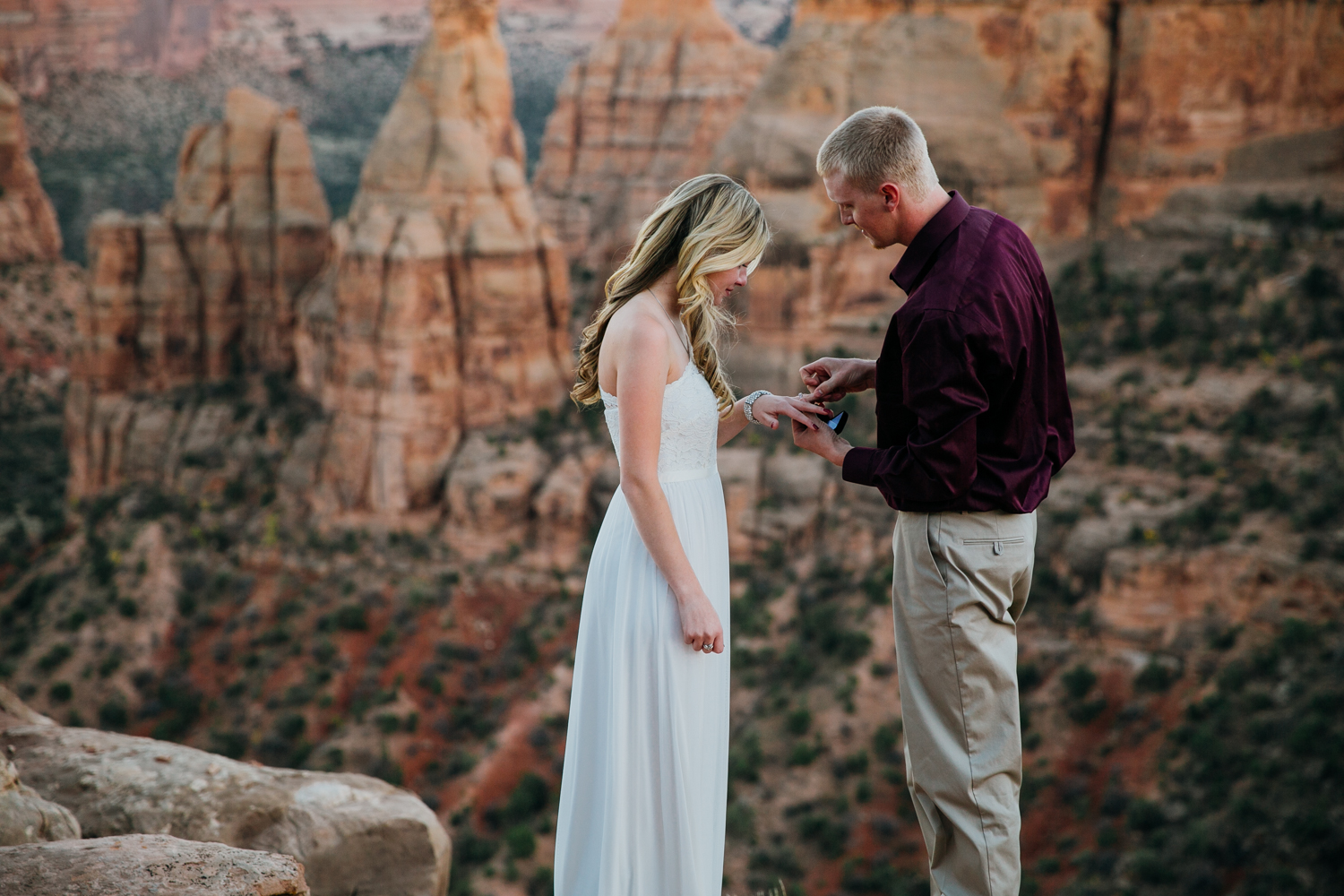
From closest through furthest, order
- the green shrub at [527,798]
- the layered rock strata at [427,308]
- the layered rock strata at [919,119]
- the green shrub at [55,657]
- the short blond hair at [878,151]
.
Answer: the short blond hair at [878,151] → the green shrub at [527,798] → the layered rock strata at [919,119] → the green shrub at [55,657] → the layered rock strata at [427,308]

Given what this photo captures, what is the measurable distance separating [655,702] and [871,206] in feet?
7.73

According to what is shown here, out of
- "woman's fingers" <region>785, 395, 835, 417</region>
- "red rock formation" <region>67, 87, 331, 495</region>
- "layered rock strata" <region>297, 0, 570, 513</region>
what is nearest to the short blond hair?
"woman's fingers" <region>785, 395, 835, 417</region>

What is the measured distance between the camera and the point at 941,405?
427 cm

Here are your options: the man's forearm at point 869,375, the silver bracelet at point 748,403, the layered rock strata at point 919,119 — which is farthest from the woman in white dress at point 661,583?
the layered rock strata at point 919,119

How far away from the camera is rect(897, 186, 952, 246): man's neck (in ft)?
15.1

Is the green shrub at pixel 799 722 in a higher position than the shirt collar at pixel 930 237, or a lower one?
lower

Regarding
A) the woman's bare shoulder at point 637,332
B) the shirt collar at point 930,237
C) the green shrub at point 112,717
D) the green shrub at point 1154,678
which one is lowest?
the green shrub at point 112,717

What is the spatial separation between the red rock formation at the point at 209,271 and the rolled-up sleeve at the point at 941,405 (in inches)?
1351

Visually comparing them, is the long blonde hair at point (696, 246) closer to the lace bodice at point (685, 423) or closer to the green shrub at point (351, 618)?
the lace bodice at point (685, 423)

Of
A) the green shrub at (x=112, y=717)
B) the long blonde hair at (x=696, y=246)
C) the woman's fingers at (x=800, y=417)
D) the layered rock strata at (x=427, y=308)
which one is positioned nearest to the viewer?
the long blonde hair at (x=696, y=246)

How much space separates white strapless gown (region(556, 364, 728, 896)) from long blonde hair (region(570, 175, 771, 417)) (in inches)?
11.6

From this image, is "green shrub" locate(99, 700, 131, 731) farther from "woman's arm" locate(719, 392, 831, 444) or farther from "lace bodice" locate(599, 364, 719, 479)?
"lace bodice" locate(599, 364, 719, 479)

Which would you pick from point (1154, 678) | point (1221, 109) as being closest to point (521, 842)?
point (1154, 678)

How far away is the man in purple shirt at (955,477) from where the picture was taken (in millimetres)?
4355
